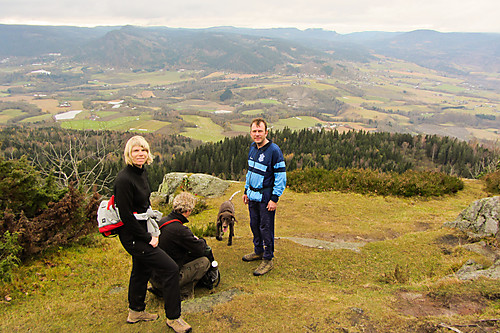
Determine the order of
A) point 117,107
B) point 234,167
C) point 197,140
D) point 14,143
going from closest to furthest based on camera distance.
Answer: point 234,167 < point 14,143 < point 197,140 < point 117,107

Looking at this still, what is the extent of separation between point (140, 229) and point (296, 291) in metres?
3.20

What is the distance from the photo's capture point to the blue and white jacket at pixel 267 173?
5805 mm

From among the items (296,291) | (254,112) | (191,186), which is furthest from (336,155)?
(254,112)

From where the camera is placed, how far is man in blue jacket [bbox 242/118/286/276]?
5.79 metres

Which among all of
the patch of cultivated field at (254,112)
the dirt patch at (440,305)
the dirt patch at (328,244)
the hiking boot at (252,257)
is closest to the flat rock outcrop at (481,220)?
the dirt patch at (328,244)

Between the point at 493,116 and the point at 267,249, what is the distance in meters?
219

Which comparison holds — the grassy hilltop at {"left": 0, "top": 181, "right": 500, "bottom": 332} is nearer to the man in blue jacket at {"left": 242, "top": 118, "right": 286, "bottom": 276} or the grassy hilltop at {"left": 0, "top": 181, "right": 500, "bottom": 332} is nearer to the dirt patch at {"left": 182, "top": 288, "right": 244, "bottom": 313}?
the dirt patch at {"left": 182, "top": 288, "right": 244, "bottom": 313}

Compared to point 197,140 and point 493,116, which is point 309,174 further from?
point 493,116

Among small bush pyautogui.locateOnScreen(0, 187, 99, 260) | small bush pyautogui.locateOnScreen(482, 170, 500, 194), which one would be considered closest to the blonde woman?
small bush pyautogui.locateOnScreen(0, 187, 99, 260)

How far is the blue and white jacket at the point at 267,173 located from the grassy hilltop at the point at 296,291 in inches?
70.5

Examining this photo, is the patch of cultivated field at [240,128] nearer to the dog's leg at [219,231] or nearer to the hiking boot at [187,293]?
the dog's leg at [219,231]

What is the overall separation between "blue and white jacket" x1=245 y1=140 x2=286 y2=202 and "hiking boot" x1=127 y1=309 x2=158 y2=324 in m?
2.88

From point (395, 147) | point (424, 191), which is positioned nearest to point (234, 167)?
point (395, 147)

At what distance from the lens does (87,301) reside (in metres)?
5.07
